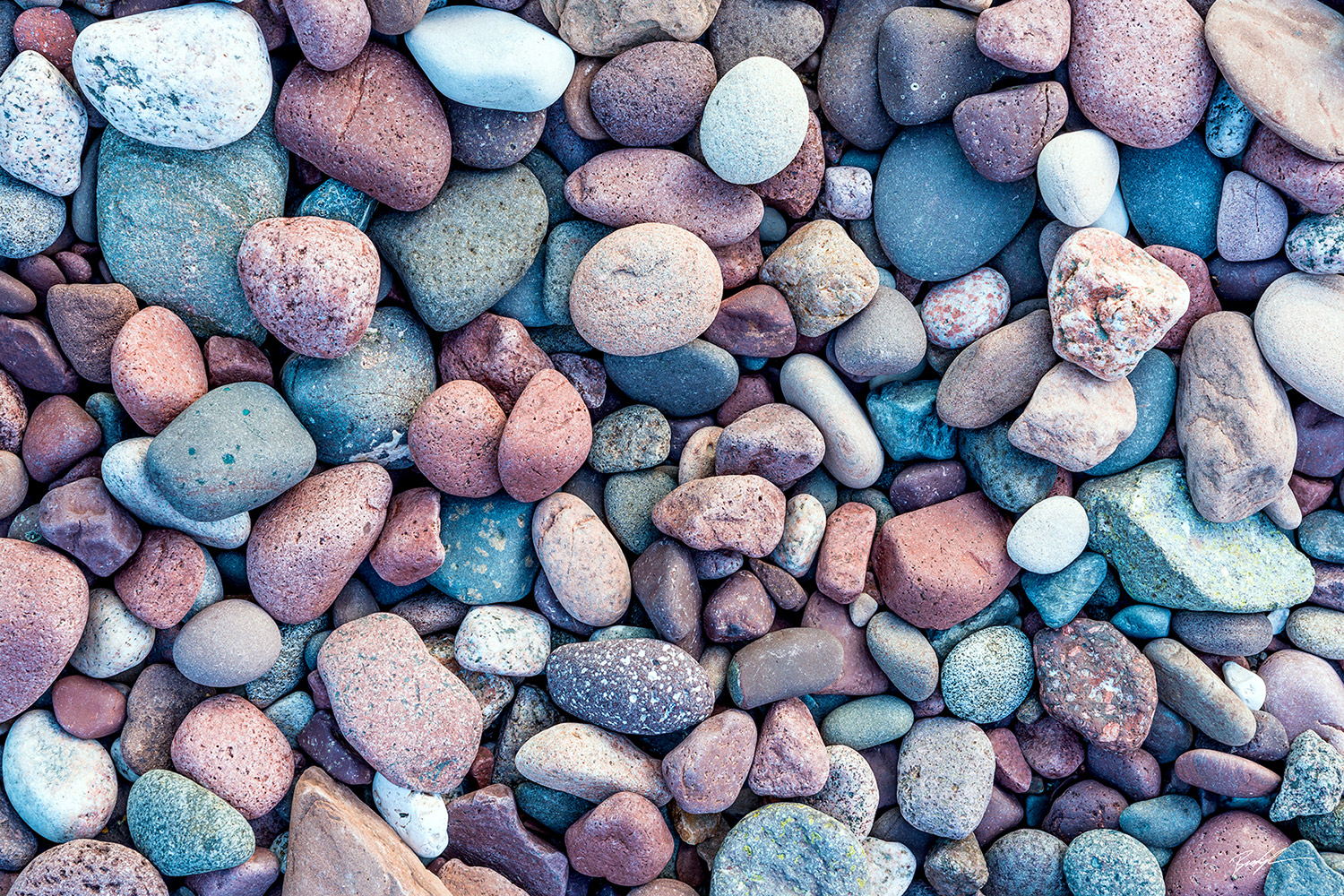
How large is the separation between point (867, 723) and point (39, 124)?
8.28 ft

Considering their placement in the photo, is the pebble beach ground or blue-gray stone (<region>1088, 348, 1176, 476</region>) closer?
the pebble beach ground

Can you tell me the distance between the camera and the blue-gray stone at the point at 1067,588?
2.20 meters

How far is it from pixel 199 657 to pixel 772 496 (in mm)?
1486

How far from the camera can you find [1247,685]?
2193mm

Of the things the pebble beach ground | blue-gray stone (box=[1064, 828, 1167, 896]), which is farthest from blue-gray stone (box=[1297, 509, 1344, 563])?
blue-gray stone (box=[1064, 828, 1167, 896])

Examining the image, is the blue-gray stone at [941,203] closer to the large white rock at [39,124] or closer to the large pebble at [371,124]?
the large pebble at [371,124]

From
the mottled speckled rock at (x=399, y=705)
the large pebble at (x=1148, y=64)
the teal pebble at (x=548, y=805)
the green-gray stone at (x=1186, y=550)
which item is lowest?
the teal pebble at (x=548, y=805)

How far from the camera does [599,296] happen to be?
2.05 metres

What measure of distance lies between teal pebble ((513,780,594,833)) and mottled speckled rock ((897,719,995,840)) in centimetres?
88

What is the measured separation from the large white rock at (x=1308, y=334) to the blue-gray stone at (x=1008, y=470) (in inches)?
23.5

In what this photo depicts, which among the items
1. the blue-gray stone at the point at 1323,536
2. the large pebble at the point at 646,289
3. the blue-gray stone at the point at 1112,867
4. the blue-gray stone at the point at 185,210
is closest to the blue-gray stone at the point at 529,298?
the large pebble at the point at 646,289

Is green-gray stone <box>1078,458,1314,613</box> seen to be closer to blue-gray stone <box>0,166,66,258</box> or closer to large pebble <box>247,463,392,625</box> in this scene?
large pebble <box>247,463,392,625</box>

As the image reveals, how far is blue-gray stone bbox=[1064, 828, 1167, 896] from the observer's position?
212cm

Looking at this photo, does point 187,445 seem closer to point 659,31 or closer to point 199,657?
point 199,657
